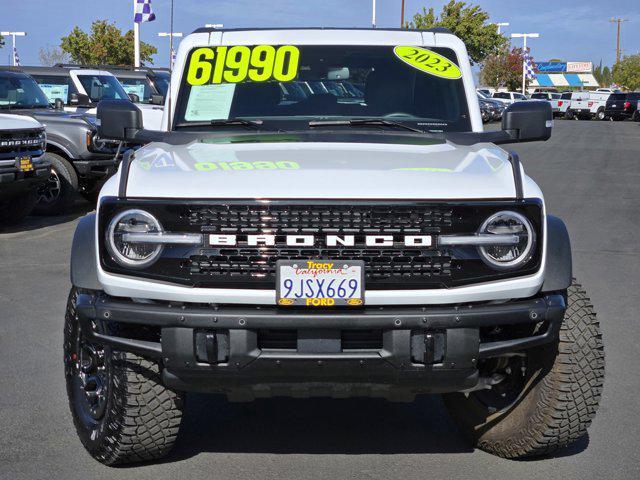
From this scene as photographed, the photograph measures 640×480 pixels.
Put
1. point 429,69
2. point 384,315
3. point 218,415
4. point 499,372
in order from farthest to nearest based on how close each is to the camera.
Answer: point 429,69 → point 218,415 → point 499,372 → point 384,315

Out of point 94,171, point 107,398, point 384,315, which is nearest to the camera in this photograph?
point 384,315

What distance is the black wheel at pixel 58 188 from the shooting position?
12727mm

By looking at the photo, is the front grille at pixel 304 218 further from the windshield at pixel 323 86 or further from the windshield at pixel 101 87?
the windshield at pixel 101 87

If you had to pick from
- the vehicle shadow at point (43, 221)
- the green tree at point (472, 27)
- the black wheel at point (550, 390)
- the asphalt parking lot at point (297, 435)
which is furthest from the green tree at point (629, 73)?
the black wheel at point (550, 390)

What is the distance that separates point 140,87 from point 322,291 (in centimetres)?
1675

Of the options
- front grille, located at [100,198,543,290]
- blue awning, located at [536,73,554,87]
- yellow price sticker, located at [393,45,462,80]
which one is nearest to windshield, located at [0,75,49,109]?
yellow price sticker, located at [393,45,462,80]

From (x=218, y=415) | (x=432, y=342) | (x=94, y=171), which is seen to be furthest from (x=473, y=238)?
(x=94, y=171)

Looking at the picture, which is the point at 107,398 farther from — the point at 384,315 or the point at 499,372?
the point at 499,372

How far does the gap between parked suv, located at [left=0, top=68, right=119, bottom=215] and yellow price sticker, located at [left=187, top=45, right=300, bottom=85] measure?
759 centimetres

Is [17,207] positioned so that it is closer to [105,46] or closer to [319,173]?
[319,173]

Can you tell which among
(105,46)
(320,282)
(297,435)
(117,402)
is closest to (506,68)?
(105,46)

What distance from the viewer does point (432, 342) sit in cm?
358

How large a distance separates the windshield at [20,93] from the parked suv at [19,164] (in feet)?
5.27

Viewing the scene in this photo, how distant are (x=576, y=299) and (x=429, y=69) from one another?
71.7 inches
